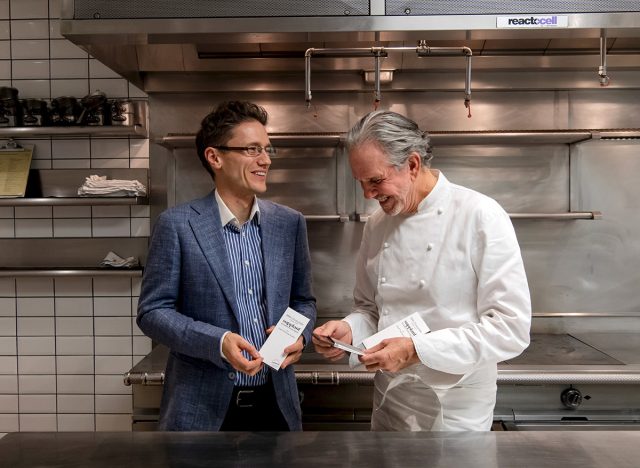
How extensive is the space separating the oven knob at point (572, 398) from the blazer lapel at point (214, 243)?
141 centimetres

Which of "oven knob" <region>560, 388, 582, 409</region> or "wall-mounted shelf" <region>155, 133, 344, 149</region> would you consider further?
"wall-mounted shelf" <region>155, 133, 344, 149</region>

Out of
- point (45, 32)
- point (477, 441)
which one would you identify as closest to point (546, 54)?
point (477, 441)

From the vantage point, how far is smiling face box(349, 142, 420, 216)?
1.81m

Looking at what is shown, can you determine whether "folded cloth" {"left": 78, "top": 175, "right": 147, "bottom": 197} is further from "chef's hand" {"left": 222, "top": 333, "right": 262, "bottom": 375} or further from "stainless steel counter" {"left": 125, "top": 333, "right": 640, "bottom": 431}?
"chef's hand" {"left": 222, "top": 333, "right": 262, "bottom": 375}

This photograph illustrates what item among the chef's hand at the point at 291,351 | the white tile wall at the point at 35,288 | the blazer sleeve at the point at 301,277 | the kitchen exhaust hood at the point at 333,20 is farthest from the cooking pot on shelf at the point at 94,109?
the chef's hand at the point at 291,351

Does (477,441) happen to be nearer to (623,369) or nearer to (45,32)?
(623,369)

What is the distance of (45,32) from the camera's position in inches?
130

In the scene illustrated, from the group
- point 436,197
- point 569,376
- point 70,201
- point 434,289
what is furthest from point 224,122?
point 569,376

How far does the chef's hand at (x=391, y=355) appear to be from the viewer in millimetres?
1688

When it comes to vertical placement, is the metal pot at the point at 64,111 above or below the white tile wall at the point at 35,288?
above

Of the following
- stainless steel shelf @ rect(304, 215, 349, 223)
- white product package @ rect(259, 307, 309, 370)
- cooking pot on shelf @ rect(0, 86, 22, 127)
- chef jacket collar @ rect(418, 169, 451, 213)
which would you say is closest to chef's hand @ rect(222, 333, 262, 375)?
white product package @ rect(259, 307, 309, 370)

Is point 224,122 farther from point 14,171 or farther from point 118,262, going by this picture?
point 14,171

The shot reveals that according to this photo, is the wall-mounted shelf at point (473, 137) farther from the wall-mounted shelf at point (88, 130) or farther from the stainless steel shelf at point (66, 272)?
the stainless steel shelf at point (66, 272)

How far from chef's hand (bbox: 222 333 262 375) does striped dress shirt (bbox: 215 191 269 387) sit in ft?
0.56
